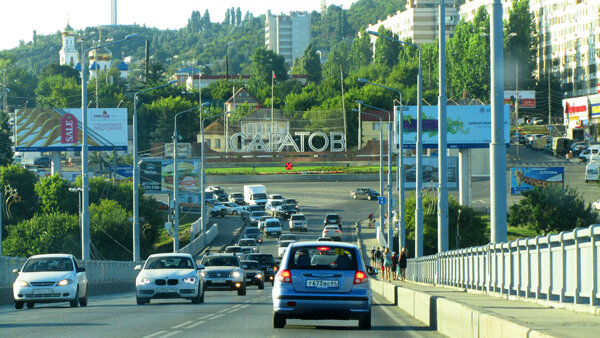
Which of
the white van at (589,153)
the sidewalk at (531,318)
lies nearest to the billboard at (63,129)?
the white van at (589,153)

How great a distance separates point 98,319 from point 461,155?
251 ft

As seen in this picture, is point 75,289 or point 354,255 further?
point 75,289

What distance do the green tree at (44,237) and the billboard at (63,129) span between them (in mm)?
8428

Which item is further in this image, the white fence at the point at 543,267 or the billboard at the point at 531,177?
the billboard at the point at 531,177

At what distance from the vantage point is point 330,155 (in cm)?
13838

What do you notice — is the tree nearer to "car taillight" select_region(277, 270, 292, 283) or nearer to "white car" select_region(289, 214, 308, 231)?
"white car" select_region(289, 214, 308, 231)

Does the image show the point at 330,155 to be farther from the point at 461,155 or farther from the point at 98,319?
the point at 98,319

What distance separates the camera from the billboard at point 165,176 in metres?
95.2

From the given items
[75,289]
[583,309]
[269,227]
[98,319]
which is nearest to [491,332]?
[583,309]

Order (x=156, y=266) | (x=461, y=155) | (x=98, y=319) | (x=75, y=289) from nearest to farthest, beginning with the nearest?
(x=98, y=319) < (x=75, y=289) < (x=156, y=266) < (x=461, y=155)

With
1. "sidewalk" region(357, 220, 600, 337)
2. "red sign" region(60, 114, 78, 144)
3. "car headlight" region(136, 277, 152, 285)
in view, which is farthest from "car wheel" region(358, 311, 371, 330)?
"red sign" region(60, 114, 78, 144)

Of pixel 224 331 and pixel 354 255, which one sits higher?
pixel 354 255

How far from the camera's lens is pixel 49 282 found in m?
25.7

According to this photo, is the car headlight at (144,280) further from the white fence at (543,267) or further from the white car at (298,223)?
the white car at (298,223)
